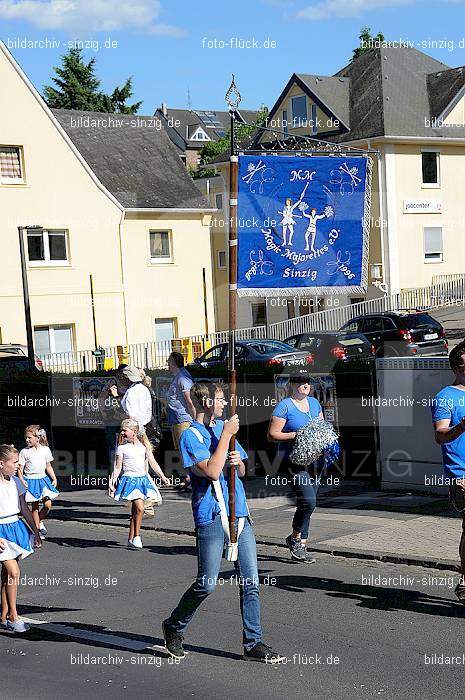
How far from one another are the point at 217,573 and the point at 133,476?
16.5 ft

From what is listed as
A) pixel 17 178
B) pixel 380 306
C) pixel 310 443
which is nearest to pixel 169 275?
pixel 17 178

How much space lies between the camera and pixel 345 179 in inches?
562

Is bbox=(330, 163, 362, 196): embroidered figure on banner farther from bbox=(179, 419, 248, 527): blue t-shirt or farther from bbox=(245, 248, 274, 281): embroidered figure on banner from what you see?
bbox=(179, 419, 248, 527): blue t-shirt

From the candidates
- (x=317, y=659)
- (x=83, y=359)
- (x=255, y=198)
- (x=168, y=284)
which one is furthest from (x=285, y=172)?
(x=168, y=284)

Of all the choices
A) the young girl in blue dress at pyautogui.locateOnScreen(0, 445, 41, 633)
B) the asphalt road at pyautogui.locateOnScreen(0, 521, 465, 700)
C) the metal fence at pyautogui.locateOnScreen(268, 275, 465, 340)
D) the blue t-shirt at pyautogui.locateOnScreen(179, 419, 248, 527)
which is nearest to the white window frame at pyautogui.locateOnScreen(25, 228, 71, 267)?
the metal fence at pyautogui.locateOnScreen(268, 275, 465, 340)

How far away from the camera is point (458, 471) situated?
320 inches

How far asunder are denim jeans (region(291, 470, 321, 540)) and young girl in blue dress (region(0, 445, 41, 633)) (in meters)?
2.80

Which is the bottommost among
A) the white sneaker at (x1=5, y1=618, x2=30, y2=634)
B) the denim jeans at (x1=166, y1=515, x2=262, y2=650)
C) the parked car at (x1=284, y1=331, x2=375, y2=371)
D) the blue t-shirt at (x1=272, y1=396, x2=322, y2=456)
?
the white sneaker at (x1=5, y1=618, x2=30, y2=634)

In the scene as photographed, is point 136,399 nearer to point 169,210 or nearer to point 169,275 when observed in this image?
point 169,275

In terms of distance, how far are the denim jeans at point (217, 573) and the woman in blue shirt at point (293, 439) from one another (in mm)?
3216

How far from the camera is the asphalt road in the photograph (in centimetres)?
689

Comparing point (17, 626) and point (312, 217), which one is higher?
point (312, 217)

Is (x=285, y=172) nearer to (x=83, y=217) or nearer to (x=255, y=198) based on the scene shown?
(x=255, y=198)

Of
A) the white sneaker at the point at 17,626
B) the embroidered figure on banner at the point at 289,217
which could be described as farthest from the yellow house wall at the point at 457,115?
the white sneaker at the point at 17,626
